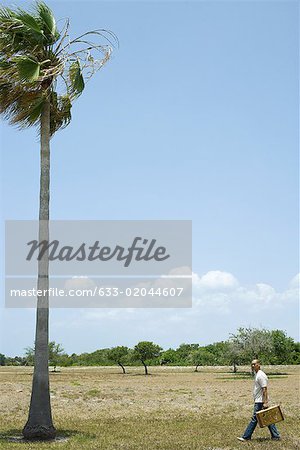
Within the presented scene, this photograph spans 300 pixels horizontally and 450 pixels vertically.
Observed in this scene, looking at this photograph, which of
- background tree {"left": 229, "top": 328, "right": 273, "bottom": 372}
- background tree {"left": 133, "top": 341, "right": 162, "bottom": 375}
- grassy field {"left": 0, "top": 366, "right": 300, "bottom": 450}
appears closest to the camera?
grassy field {"left": 0, "top": 366, "right": 300, "bottom": 450}

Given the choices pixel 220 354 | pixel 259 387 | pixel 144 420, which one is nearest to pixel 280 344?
pixel 220 354

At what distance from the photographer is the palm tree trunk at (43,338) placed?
53.3ft

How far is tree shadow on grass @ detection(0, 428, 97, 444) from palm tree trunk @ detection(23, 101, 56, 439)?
21cm

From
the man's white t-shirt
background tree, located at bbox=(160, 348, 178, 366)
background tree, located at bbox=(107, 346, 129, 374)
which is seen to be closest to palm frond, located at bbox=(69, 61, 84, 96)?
the man's white t-shirt

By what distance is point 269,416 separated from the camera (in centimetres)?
1535

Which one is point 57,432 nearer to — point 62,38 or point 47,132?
point 47,132

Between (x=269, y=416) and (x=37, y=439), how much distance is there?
6.57 m

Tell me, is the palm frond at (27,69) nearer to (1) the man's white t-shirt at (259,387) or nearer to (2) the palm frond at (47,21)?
(2) the palm frond at (47,21)

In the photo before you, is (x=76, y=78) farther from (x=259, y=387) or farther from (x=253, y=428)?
(x=253, y=428)

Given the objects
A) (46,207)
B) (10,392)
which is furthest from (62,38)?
(10,392)

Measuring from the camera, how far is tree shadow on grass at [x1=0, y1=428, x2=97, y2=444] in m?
15.9

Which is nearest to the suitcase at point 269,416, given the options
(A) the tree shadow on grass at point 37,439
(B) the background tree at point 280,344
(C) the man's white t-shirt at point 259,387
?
(C) the man's white t-shirt at point 259,387

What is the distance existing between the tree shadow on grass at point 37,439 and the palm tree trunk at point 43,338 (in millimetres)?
214

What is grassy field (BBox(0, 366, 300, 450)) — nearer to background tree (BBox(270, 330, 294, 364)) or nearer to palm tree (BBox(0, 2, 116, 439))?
palm tree (BBox(0, 2, 116, 439))
